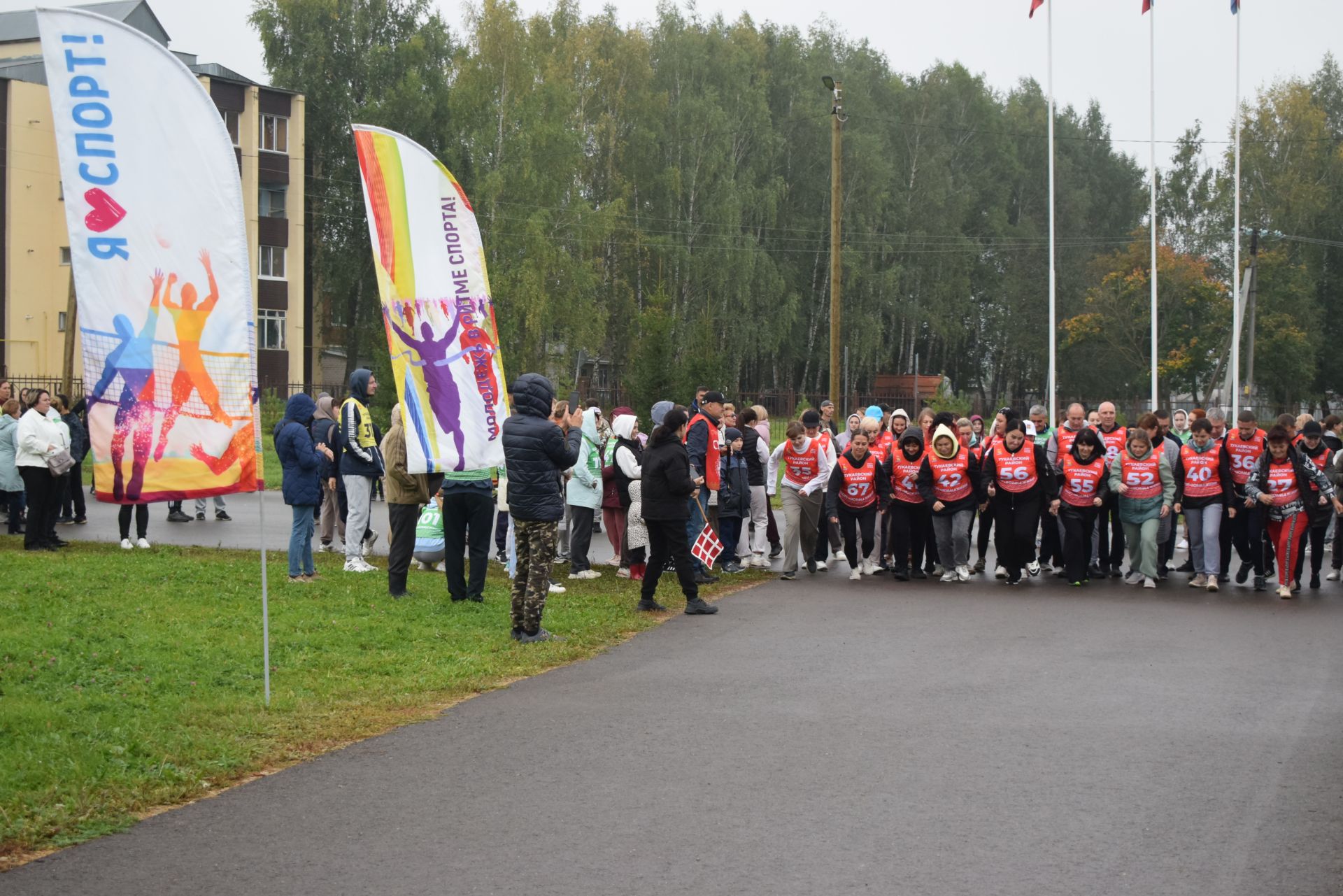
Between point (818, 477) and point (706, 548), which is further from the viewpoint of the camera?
point (818, 477)

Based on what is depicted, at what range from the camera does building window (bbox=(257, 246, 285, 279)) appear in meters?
54.7

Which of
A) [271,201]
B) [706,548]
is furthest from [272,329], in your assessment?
[706,548]

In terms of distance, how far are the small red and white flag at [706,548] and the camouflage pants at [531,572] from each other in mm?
3975

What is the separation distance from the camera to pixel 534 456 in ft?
36.8

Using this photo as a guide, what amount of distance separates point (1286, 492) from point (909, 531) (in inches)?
→ 161

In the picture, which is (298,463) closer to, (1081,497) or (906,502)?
(906,502)

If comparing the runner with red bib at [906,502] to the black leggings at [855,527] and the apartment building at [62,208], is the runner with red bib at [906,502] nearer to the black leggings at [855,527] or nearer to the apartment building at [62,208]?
the black leggings at [855,527]

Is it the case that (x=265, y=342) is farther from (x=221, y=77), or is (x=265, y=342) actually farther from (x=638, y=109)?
(x=638, y=109)

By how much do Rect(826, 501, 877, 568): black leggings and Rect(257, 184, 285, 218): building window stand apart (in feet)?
142

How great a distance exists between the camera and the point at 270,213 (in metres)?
55.2

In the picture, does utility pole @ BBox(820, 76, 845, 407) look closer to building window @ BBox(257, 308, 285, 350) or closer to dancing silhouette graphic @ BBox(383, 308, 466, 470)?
dancing silhouette graphic @ BBox(383, 308, 466, 470)

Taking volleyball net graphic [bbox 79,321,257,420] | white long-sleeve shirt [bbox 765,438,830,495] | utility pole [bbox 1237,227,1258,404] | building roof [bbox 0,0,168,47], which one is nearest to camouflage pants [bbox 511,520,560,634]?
volleyball net graphic [bbox 79,321,257,420]

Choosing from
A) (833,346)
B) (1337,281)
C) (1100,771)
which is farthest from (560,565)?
(1337,281)

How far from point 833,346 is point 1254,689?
19502mm
